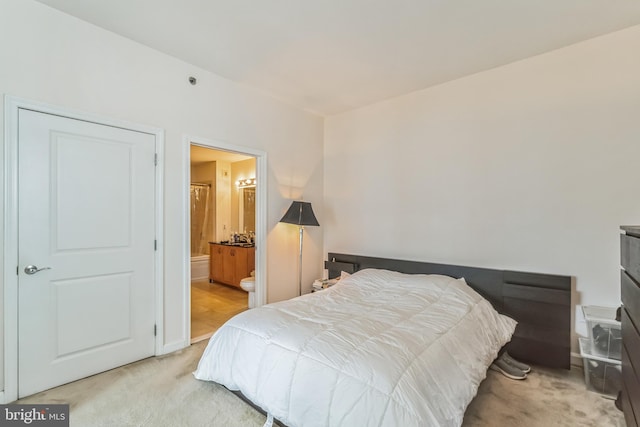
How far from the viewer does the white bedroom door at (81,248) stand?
2.09 meters

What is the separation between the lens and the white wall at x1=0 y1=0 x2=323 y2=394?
2092 mm

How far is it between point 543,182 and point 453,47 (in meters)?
1.42

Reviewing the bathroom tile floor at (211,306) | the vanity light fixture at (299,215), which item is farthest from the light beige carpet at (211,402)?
the vanity light fixture at (299,215)

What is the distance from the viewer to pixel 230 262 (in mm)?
5320

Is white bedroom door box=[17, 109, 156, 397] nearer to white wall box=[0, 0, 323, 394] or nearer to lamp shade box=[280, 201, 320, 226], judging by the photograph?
white wall box=[0, 0, 323, 394]

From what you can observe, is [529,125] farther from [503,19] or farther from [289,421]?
[289,421]

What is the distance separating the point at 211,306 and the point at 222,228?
2256 millimetres

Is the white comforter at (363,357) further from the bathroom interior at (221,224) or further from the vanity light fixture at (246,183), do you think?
the vanity light fixture at (246,183)

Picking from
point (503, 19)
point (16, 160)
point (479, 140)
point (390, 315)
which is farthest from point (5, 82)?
point (479, 140)

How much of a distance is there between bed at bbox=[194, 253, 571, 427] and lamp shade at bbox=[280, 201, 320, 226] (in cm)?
96

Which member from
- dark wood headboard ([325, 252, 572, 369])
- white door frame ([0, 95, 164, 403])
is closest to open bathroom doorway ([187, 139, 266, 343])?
white door frame ([0, 95, 164, 403])

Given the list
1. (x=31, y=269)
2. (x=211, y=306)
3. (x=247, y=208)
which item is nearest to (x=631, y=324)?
(x=31, y=269)

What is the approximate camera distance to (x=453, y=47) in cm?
257

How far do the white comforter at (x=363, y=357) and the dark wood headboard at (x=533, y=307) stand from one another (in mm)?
197
